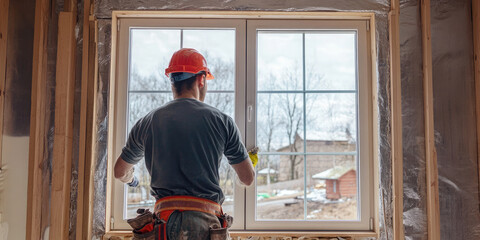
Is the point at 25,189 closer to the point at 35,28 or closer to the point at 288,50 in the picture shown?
the point at 35,28

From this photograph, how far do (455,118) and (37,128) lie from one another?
2.53 meters

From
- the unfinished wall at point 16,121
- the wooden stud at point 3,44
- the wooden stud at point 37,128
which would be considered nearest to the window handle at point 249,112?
the wooden stud at point 37,128

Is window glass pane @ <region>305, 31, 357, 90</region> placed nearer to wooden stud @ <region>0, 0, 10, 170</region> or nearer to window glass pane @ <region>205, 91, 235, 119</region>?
window glass pane @ <region>205, 91, 235, 119</region>

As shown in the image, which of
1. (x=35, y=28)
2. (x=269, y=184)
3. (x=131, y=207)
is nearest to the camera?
(x=35, y=28)

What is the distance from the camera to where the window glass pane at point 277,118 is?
9.22 ft

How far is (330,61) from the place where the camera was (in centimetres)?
293

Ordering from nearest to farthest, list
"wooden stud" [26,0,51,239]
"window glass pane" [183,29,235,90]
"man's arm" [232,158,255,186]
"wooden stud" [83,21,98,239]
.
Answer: "man's arm" [232,158,255,186], "wooden stud" [26,0,51,239], "wooden stud" [83,21,98,239], "window glass pane" [183,29,235,90]

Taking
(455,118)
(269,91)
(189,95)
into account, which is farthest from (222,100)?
(455,118)

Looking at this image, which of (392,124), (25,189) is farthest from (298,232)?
(25,189)

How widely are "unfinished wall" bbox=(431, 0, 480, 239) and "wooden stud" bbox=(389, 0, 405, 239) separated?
0.26 m

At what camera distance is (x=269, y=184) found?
3104mm

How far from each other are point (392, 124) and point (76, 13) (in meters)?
2.07

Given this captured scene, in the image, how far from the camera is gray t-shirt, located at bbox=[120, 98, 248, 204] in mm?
1725

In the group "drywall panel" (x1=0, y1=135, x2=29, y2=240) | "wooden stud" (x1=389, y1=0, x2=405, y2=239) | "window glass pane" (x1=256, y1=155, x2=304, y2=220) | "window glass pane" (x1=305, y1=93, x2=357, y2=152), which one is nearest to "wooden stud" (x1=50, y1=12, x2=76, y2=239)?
"drywall panel" (x1=0, y1=135, x2=29, y2=240)
